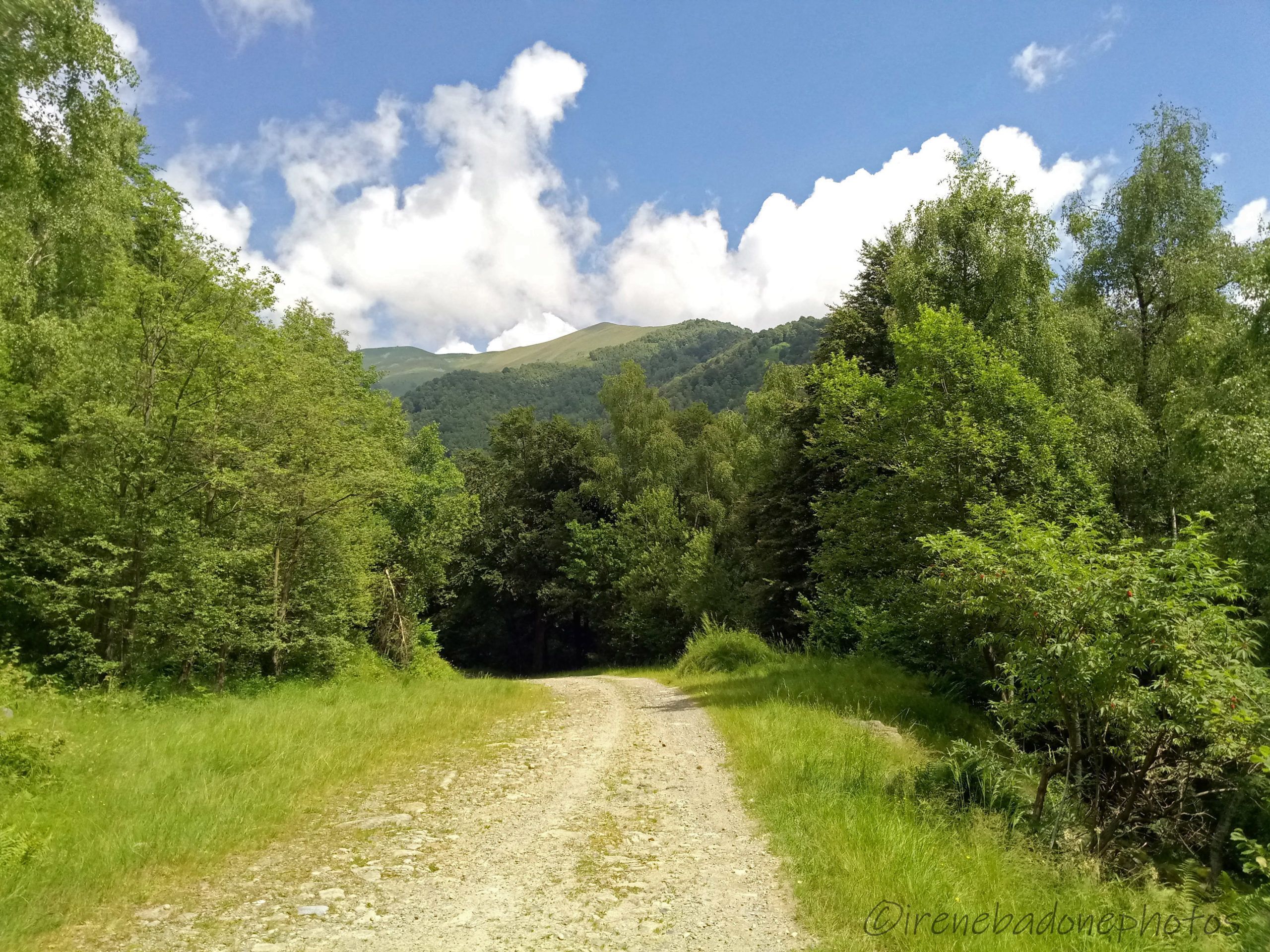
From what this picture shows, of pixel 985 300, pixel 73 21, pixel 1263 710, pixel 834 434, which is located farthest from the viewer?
pixel 985 300

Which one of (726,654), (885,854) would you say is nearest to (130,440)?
(885,854)

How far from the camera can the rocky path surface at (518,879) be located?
14.7ft

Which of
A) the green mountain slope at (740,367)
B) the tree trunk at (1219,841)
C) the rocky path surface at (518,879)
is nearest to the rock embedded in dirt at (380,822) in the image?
the rocky path surface at (518,879)

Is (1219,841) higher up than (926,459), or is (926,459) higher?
(926,459)

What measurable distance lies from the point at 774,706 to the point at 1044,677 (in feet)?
22.3

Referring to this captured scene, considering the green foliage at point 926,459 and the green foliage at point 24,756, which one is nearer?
the green foliage at point 24,756

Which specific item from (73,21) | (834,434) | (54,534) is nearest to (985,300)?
(834,434)

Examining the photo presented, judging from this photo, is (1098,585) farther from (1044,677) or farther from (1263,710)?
(1263,710)

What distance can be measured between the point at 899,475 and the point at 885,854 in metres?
10.8

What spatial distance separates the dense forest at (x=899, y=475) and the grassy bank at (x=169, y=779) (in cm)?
289

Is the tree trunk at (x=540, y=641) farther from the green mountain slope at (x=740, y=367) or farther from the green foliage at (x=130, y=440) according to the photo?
the green mountain slope at (x=740, y=367)

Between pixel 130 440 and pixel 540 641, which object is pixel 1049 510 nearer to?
pixel 130 440

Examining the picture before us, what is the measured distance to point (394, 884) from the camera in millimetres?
5305

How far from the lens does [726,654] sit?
871 inches
